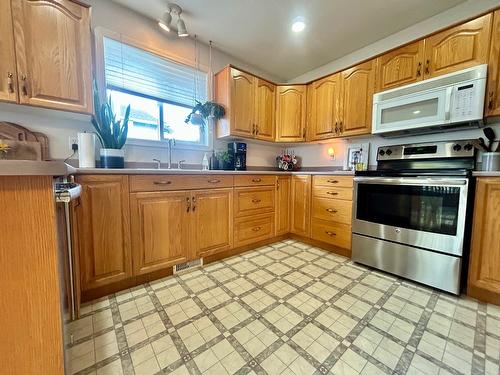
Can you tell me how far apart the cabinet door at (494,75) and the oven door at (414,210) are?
2.06 feet

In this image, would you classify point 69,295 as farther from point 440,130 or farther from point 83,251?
point 440,130

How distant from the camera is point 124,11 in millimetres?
1953

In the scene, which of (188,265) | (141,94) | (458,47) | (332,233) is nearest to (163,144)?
(141,94)

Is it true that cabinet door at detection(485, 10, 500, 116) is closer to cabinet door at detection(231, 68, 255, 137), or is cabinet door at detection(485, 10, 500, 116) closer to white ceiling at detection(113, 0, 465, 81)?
white ceiling at detection(113, 0, 465, 81)

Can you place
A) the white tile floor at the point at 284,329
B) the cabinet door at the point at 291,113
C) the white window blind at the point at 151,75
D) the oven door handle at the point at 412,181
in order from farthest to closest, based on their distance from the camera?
the cabinet door at the point at 291,113 < the white window blind at the point at 151,75 < the oven door handle at the point at 412,181 < the white tile floor at the point at 284,329

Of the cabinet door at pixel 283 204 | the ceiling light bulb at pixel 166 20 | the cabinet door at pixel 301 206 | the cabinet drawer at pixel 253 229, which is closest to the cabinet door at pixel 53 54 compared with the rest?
the ceiling light bulb at pixel 166 20

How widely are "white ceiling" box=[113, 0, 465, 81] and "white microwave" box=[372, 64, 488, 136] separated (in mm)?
714

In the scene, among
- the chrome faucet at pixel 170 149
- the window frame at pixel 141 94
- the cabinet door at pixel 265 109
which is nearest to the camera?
the window frame at pixel 141 94

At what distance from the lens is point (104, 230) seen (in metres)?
1.48

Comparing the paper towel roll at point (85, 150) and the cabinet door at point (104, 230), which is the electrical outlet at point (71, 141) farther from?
the cabinet door at point (104, 230)

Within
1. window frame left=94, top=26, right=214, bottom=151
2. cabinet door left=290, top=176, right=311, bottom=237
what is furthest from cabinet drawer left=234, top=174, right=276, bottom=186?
window frame left=94, top=26, right=214, bottom=151

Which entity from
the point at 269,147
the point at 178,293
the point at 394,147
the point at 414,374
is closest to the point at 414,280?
the point at 414,374

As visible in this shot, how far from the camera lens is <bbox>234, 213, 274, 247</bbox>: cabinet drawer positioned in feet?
7.57

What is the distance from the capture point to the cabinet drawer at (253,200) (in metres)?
2.29
